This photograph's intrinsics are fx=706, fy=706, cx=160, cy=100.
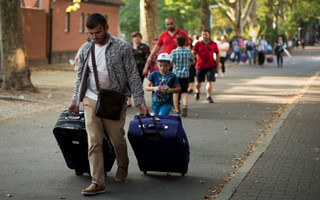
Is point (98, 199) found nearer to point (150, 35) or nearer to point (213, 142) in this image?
point (213, 142)

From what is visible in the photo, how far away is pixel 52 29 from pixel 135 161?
30206mm

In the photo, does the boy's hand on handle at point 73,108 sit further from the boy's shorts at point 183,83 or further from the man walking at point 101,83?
the boy's shorts at point 183,83

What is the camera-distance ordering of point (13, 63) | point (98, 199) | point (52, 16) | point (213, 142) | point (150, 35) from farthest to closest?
point (52, 16) < point (150, 35) < point (13, 63) < point (213, 142) < point (98, 199)

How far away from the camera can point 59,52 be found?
39562 mm

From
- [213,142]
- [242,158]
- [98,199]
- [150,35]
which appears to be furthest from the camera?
[150,35]

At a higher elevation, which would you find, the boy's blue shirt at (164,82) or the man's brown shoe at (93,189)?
the boy's blue shirt at (164,82)

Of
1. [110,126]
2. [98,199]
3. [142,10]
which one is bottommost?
[98,199]

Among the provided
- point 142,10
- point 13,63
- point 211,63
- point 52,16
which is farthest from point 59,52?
point 211,63

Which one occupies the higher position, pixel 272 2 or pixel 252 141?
pixel 272 2

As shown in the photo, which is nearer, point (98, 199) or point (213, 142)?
point (98, 199)

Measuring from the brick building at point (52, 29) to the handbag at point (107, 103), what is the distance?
28.6 metres

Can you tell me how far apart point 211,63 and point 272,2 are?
56.0 metres

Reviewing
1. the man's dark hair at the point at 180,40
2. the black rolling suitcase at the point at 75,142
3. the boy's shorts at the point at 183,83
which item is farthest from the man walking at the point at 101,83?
the boy's shorts at the point at 183,83

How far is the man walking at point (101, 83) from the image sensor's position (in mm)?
7352
